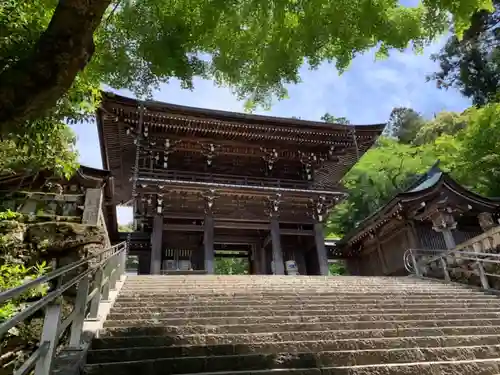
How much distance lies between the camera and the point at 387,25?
5.79m

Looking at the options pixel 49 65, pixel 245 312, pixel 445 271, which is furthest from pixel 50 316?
pixel 445 271

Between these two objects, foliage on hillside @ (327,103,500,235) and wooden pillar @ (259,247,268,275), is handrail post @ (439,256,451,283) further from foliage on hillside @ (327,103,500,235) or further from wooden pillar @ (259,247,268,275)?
wooden pillar @ (259,247,268,275)

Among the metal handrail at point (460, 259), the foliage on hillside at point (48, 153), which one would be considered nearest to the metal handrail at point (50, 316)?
the foliage on hillside at point (48, 153)

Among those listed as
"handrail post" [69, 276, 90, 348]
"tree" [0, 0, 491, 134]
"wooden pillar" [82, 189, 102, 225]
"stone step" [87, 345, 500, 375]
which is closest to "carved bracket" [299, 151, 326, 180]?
"tree" [0, 0, 491, 134]

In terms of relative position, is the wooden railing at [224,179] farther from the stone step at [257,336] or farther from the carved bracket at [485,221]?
the stone step at [257,336]

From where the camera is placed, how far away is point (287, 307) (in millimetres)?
5477

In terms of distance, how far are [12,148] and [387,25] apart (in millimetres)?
7013

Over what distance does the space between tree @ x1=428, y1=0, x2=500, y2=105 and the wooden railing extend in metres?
18.3

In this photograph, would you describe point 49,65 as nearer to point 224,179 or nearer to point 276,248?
point 224,179

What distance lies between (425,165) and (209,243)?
1573cm

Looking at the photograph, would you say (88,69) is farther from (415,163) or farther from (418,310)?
(415,163)

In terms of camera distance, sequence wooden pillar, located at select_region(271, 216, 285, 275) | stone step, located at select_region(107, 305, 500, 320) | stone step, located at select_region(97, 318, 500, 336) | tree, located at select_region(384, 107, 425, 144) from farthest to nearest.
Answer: tree, located at select_region(384, 107, 425, 144), wooden pillar, located at select_region(271, 216, 285, 275), stone step, located at select_region(107, 305, 500, 320), stone step, located at select_region(97, 318, 500, 336)

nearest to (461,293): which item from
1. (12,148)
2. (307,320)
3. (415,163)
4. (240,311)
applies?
(307,320)

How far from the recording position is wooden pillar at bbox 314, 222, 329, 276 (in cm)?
1281
